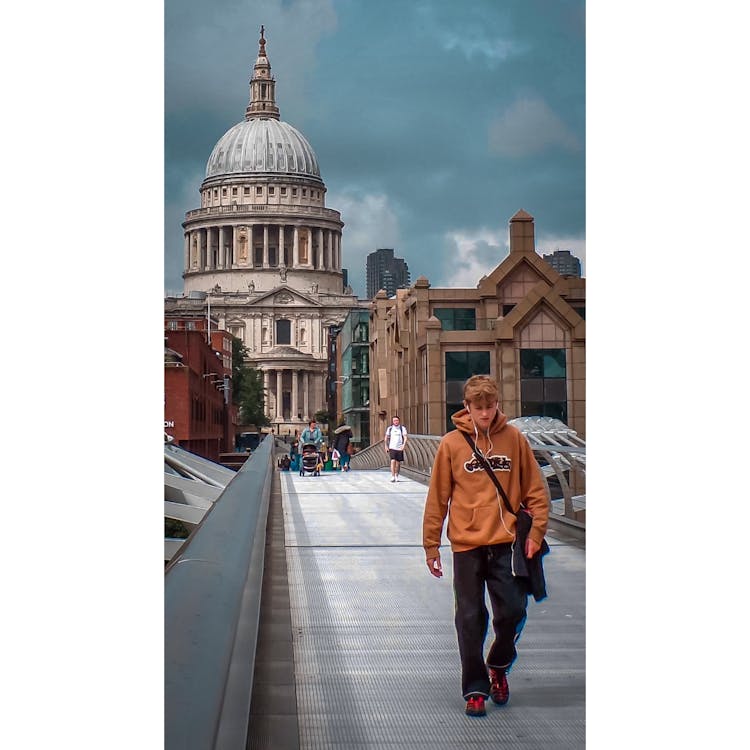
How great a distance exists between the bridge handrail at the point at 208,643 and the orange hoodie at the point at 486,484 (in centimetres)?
65

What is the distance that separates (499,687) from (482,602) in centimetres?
25

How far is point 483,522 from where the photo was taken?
3.58 metres

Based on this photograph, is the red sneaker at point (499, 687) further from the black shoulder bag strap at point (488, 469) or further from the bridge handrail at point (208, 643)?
the bridge handrail at point (208, 643)

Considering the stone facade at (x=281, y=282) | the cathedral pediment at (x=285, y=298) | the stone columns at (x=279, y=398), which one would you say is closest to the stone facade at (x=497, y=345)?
the stone facade at (x=281, y=282)

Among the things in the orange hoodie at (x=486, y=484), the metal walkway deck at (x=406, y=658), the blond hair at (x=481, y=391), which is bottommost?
the metal walkway deck at (x=406, y=658)

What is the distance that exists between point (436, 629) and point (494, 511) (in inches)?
50.6

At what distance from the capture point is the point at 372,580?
617 cm

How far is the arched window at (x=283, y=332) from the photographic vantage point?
4216 inches

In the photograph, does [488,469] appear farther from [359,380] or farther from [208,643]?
[359,380]

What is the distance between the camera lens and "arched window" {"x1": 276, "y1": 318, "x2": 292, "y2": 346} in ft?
351
